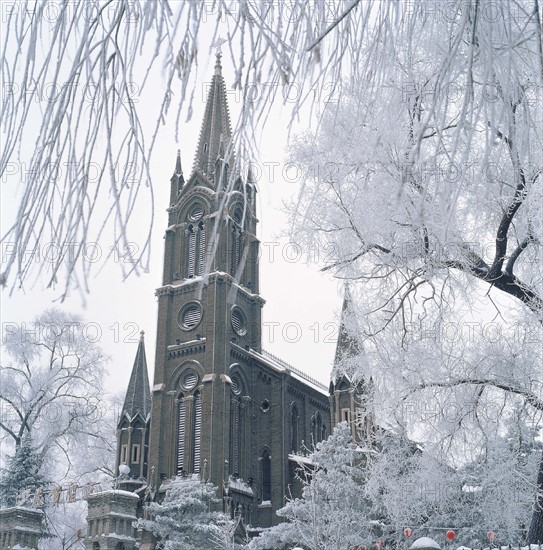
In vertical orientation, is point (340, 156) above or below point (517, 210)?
above

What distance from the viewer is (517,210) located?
29.1 ft

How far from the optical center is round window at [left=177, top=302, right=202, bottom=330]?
144ft

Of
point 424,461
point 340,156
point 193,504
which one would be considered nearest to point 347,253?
point 340,156

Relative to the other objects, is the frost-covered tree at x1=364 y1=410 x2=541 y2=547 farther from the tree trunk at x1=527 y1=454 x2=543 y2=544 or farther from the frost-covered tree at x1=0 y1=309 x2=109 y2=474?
the frost-covered tree at x1=0 y1=309 x2=109 y2=474

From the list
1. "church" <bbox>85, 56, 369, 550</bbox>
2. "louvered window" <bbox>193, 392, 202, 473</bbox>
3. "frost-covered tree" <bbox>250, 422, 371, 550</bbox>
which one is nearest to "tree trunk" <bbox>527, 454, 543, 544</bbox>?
"frost-covered tree" <bbox>250, 422, 371, 550</bbox>

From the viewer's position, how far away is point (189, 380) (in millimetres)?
42375

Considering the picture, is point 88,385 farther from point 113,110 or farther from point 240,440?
point 113,110

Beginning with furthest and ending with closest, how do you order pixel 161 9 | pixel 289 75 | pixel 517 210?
pixel 517 210 → pixel 289 75 → pixel 161 9

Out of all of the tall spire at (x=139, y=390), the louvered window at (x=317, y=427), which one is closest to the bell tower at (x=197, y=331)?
the tall spire at (x=139, y=390)

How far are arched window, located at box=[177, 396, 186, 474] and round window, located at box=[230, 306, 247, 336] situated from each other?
5092mm

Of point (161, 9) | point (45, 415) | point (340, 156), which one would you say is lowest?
point (161, 9)

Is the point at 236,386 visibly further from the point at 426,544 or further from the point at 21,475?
the point at 426,544

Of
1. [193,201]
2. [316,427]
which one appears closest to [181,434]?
[316,427]

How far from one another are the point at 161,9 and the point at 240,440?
1575 inches
